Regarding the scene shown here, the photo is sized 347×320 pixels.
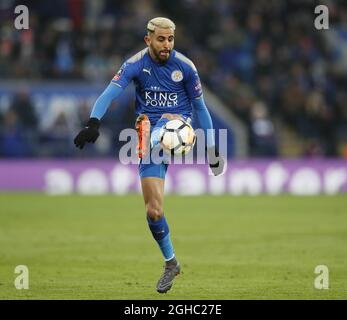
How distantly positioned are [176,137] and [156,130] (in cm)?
27

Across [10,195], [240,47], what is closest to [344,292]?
[10,195]

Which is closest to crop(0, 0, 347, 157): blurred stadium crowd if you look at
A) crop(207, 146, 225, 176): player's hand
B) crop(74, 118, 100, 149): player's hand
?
crop(207, 146, 225, 176): player's hand

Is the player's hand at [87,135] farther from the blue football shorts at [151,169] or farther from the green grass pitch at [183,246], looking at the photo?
the green grass pitch at [183,246]

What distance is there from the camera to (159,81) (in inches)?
390

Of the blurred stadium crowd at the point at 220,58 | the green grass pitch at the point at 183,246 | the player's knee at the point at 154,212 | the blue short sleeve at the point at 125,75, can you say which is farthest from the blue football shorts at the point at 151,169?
the blurred stadium crowd at the point at 220,58

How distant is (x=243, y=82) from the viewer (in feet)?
83.3

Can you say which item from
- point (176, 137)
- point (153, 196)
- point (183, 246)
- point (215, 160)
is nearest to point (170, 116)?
point (176, 137)

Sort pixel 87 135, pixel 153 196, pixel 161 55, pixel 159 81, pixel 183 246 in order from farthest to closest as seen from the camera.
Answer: pixel 183 246, pixel 159 81, pixel 161 55, pixel 153 196, pixel 87 135

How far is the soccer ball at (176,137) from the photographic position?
9711mm

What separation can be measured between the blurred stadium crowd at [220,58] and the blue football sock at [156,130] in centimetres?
1334

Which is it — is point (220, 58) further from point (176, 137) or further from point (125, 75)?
point (176, 137)

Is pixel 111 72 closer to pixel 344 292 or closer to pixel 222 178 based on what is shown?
pixel 222 178
